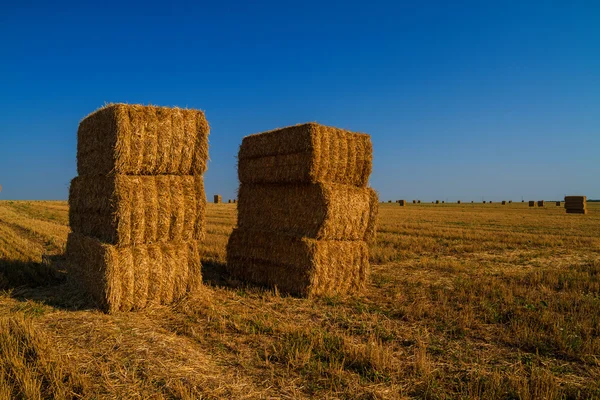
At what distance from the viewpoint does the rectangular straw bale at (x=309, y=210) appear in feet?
29.2

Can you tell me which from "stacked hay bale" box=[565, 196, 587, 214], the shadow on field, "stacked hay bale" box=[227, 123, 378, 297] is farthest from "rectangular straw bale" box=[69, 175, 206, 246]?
"stacked hay bale" box=[565, 196, 587, 214]

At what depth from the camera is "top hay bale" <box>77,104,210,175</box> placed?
7336mm

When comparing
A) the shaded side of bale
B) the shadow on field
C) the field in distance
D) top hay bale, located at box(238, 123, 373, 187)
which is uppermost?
top hay bale, located at box(238, 123, 373, 187)

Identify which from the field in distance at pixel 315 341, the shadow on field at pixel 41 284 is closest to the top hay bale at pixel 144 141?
the shadow on field at pixel 41 284

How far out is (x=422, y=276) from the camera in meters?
10.4

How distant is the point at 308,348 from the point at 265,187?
5.44 meters

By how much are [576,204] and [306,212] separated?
142ft

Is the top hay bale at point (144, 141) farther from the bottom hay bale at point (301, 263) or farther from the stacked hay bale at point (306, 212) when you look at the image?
the bottom hay bale at point (301, 263)

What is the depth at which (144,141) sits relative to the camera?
7.58m

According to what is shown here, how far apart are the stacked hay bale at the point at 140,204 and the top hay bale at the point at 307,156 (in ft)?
6.14

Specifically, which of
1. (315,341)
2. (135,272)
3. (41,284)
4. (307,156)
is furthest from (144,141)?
(315,341)

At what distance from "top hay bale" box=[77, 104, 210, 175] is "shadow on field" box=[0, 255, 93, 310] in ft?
7.80

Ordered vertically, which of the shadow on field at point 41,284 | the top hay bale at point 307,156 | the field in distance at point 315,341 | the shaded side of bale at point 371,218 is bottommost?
the field in distance at point 315,341

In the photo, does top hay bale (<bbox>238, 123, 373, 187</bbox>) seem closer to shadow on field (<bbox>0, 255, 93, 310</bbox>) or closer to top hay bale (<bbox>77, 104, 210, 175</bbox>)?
top hay bale (<bbox>77, 104, 210, 175</bbox>)
